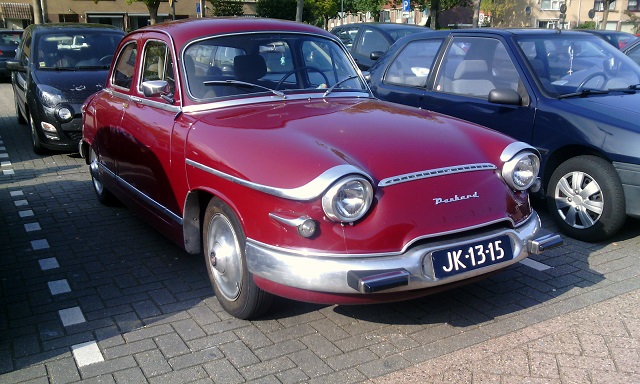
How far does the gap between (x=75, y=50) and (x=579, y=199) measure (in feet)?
24.8

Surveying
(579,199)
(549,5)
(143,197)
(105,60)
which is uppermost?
(549,5)

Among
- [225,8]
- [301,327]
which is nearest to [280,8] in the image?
[225,8]

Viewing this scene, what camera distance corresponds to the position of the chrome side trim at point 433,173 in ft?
11.5

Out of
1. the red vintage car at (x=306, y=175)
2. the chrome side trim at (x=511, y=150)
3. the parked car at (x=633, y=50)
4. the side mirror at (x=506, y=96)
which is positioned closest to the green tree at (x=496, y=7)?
the parked car at (x=633, y=50)

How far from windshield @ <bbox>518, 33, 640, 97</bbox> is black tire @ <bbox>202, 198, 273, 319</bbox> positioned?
342 cm

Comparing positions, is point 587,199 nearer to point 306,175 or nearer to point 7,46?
point 306,175

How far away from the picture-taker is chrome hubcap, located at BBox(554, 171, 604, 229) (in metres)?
5.31

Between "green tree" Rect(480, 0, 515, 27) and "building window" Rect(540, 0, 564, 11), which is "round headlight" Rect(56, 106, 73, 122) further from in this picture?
"building window" Rect(540, 0, 564, 11)

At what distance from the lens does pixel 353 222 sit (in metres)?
3.41

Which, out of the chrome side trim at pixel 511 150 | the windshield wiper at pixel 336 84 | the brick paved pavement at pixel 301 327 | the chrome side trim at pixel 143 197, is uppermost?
the windshield wiper at pixel 336 84

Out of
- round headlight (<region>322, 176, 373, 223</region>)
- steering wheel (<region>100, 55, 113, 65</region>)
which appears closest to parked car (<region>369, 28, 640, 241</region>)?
round headlight (<region>322, 176, 373, 223</region>)

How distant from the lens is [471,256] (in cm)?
358

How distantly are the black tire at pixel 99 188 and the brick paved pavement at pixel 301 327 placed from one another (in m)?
1.20

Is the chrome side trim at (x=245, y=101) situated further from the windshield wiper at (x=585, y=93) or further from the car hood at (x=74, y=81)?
the car hood at (x=74, y=81)
